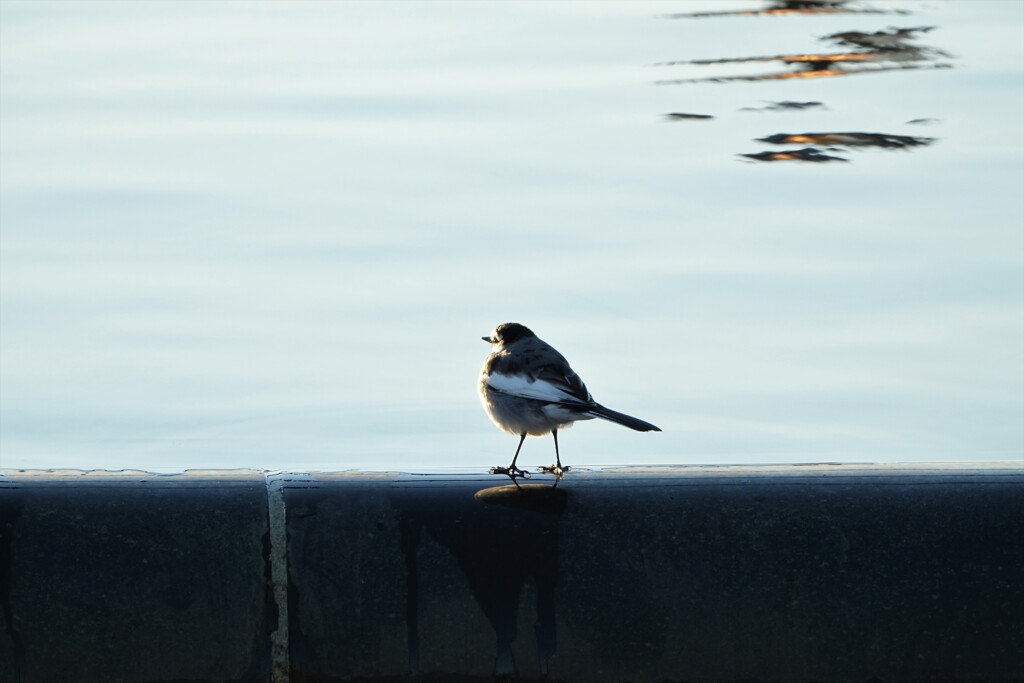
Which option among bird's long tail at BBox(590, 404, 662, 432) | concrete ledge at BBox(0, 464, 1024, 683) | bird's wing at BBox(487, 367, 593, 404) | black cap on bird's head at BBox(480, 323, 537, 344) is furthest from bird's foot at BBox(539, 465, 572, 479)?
black cap on bird's head at BBox(480, 323, 537, 344)

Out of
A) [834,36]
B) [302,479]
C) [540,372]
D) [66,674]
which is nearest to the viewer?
[66,674]

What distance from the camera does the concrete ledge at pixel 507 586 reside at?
15.5ft

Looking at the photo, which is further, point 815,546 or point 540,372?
point 540,372

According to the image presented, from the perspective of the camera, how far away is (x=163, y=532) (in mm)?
4773

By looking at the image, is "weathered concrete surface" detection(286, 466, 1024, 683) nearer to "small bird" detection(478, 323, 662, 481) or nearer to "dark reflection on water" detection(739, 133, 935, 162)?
"small bird" detection(478, 323, 662, 481)

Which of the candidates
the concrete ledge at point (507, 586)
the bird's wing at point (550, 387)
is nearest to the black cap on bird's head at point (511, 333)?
the bird's wing at point (550, 387)

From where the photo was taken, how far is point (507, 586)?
4.80 m

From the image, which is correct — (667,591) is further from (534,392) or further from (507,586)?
(534,392)

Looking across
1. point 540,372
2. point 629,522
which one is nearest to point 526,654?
point 629,522

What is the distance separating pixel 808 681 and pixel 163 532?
194 centimetres

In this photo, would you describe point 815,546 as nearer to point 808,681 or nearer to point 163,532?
point 808,681

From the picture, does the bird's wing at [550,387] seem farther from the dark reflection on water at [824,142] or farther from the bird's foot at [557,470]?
the dark reflection on water at [824,142]

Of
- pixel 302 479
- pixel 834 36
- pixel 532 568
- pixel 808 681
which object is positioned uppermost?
pixel 834 36

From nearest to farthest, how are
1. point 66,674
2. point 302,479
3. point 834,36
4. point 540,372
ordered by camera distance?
point 66,674
point 302,479
point 540,372
point 834,36
